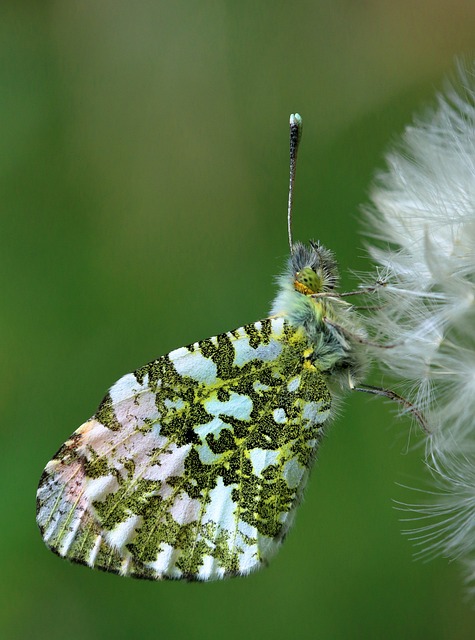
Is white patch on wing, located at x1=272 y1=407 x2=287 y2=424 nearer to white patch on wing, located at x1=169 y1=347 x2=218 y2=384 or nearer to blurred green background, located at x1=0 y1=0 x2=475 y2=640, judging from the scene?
white patch on wing, located at x1=169 y1=347 x2=218 y2=384

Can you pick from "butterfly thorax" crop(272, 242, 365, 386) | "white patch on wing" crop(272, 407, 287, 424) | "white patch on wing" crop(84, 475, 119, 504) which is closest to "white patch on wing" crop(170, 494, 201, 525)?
"white patch on wing" crop(84, 475, 119, 504)

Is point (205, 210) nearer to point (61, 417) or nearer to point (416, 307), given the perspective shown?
point (61, 417)

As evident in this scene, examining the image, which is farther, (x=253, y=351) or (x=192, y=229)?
(x=192, y=229)

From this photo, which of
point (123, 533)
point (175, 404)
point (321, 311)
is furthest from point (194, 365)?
point (123, 533)

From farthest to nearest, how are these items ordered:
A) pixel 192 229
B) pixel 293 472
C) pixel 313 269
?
1. pixel 192 229
2. pixel 313 269
3. pixel 293 472

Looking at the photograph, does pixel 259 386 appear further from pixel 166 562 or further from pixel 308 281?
pixel 166 562

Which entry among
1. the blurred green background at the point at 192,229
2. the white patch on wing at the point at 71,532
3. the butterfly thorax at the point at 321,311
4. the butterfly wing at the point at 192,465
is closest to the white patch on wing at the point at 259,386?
the butterfly wing at the point at 192,465

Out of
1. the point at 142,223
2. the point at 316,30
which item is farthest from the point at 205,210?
the point at 316,30
